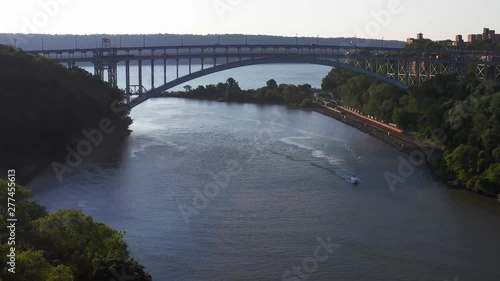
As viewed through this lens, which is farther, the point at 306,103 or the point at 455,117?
the point at 306,103

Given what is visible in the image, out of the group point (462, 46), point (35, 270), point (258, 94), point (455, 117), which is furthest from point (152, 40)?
point (35, 270)

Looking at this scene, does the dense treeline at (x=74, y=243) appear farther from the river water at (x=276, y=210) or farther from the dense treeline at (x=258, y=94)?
the dense treeline at (x=258, y=94)

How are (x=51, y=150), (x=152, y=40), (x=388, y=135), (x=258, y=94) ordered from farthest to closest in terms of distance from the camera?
(x=152, y=40) → (x=258, y=94) → (x=388, y=135) → (x=51, y=150)

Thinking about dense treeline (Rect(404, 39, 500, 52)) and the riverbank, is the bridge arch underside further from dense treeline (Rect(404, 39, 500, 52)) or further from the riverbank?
dense treeline (Rect(404, 39, 500, 52))

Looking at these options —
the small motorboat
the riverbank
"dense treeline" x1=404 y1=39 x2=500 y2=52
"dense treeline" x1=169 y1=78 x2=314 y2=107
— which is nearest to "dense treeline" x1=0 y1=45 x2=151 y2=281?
the small motorboat

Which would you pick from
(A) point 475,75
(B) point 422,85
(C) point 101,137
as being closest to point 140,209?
(C) point 101,137

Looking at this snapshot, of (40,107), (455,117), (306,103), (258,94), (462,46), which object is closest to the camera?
(455,117)

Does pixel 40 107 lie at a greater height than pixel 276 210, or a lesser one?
greater

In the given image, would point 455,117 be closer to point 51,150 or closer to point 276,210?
point 276,210
